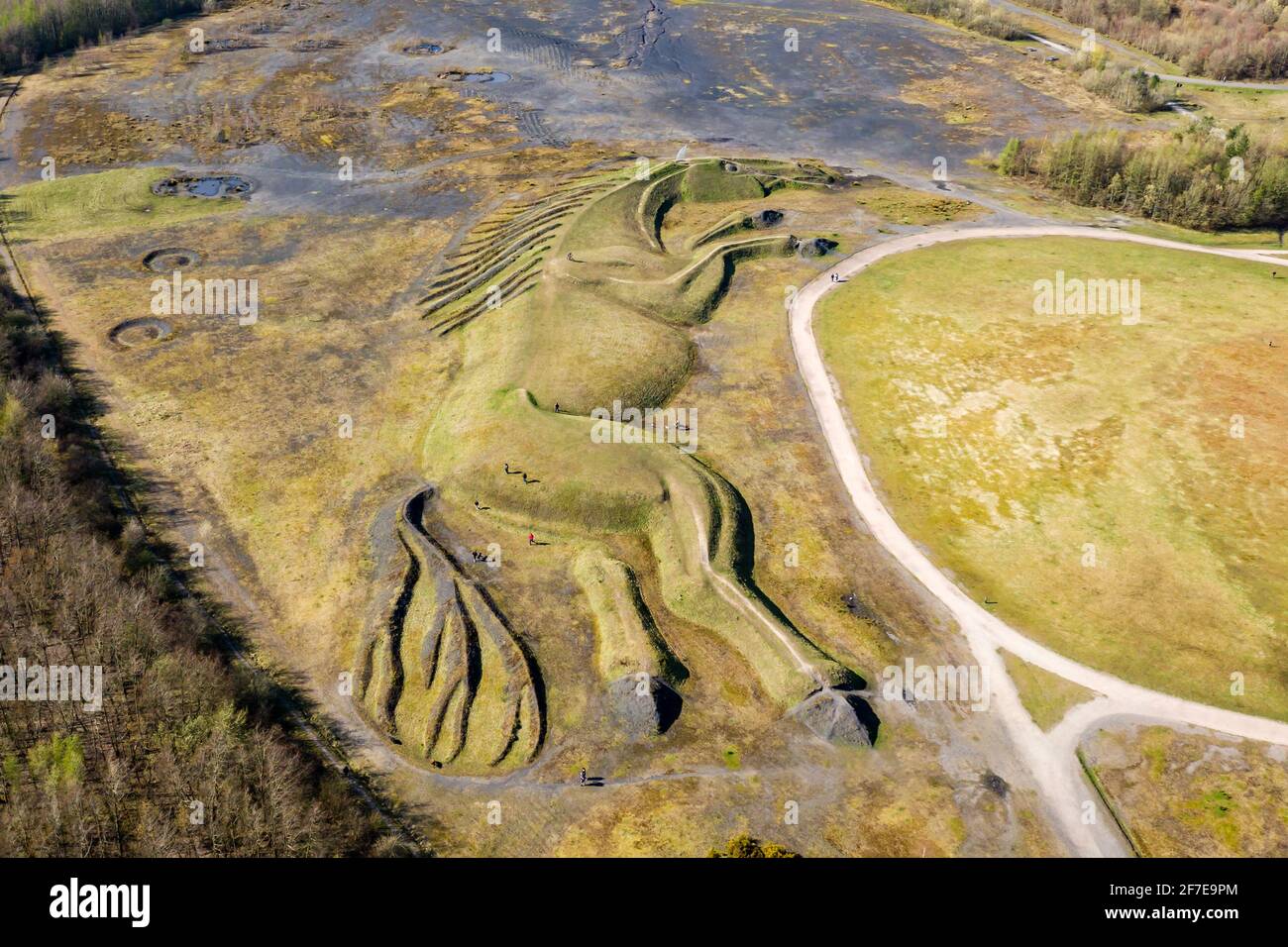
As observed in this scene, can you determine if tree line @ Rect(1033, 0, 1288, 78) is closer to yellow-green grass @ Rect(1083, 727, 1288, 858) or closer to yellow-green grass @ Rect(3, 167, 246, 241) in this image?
yellow-green grass @ Rect(1083, 727, 1288, 858)

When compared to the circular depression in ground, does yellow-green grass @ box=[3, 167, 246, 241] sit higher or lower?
higher

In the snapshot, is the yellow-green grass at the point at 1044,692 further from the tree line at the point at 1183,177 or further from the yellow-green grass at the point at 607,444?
the tree line at the point at 1183,177

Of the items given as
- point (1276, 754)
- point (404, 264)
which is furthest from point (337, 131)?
point (1276, 754)

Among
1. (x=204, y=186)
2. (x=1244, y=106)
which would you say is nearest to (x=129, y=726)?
(x=204, y=186)

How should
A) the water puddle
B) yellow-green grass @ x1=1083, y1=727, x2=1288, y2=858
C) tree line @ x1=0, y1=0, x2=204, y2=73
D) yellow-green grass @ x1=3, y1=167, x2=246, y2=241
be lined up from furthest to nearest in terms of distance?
tree line @ x1=0, y1=0, x2=204, y2=73 < the water puddle < yellow-green grass @ x1=3, y1=167, x2=246, y2=241 < yellow-green grass @ x1=1083, y1=727, x2=1288, y2=858

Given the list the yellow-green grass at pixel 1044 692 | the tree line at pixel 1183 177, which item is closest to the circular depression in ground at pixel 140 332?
the yellow-green grass at pixel 1044 692

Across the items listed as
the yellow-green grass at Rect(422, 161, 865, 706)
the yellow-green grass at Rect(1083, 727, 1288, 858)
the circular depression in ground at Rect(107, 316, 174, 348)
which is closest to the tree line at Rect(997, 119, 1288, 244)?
the yellow-green grass at Rect(422, 161, 865, 706)
